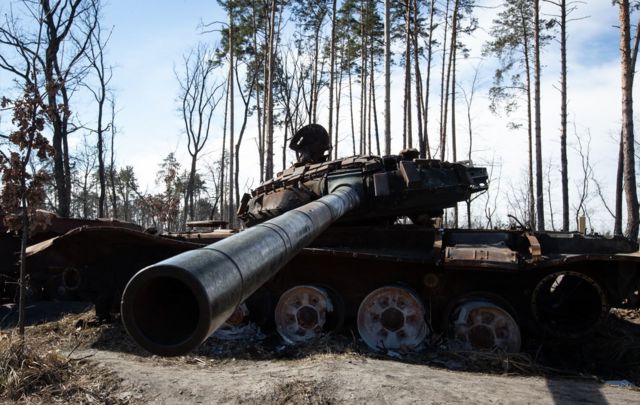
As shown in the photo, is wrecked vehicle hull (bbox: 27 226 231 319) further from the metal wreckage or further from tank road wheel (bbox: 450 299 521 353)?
tank road wheel (bbox: 450 299 521 353)

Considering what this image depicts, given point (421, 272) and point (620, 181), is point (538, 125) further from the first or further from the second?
point (421, 272)

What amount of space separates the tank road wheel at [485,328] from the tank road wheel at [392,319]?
466mm

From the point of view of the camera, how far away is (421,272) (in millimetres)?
7312

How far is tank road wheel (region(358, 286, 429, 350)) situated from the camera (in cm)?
694

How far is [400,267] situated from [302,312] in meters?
1.45

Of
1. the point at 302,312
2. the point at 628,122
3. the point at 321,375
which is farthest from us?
the point at 628,122

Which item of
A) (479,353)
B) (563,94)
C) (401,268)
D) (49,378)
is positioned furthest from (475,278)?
(563,94)

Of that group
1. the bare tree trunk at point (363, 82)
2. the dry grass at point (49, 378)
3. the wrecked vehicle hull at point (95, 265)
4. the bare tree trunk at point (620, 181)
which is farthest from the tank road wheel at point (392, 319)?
the bare tree trunk at point (363, 82)

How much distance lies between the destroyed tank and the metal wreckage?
1 centimetres

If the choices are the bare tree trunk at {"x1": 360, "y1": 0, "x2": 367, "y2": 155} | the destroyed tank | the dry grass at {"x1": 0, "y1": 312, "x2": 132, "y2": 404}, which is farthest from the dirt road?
the bare tree trunk at {"x1": 360, "y1": 0, "x2": 367, "y2": 155}

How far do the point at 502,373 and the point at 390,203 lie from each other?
2.58m

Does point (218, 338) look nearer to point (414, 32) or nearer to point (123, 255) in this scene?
point (123, 255)

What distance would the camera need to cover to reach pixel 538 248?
6.63m

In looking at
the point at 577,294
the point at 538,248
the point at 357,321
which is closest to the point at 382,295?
the point at 357,321
